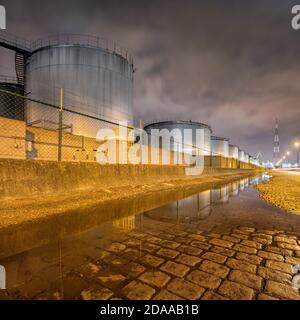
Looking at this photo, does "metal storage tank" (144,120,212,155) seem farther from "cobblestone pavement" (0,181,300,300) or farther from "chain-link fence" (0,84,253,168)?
"cobblestone pavement" (0,181,300,300)

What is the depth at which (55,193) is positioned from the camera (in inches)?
187

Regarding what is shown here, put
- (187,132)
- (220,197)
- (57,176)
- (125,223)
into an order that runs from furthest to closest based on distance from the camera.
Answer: (187,132) → (220,197) → (57,176) → (125,223)

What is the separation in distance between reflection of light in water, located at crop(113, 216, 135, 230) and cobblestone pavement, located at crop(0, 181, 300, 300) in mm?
48

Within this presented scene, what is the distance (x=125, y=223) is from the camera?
3.34 meters

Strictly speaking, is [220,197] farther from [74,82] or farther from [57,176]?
[74,82]

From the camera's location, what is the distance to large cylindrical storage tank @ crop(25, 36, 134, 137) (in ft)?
47.5

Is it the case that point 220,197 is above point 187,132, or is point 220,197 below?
below

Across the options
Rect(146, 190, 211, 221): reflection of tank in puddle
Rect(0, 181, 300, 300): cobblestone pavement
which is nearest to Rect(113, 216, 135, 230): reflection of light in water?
Rect(0, 181, 300, 300): cobblestone pavement

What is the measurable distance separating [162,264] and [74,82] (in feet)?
52.6

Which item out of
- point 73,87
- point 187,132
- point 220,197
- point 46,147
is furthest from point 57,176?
point 187,132

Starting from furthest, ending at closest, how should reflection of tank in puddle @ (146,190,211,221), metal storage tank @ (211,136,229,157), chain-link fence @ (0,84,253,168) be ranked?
metal storage tank @ (211,136,229,157) → chain-link fence @ (0,84,253,168) → reflection of tank in puddle @ (146,190,211,221)

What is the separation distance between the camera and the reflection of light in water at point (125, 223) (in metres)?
3.12

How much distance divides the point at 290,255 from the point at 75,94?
1587 centimetres
